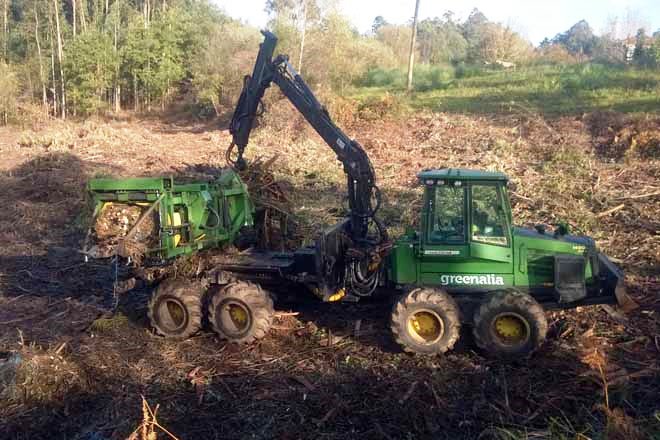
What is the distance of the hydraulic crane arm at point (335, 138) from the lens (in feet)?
29.4

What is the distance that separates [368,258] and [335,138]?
6.17ft

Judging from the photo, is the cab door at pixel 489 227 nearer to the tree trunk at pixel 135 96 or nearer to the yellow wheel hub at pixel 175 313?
the yellow wheel hub at pixel 175 313

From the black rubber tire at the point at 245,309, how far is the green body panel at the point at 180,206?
0.93m

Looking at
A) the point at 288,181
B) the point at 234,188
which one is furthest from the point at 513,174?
the point at 234,188

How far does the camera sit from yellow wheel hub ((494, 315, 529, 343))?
7.43 m

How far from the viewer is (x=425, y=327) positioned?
7707mm

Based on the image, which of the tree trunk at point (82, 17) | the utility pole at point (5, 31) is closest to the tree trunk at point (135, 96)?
the tree trunk at point (82, 17)

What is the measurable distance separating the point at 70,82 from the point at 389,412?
36055 mm

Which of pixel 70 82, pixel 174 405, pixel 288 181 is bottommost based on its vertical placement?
pixel 174 405

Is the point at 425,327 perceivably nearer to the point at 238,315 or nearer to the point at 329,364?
the point at 329,364

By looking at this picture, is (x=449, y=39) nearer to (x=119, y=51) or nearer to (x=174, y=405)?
(x=119, y=51)

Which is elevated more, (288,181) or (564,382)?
(288,181)

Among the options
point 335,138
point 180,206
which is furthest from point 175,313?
point 335,138

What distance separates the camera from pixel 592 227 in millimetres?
12914
